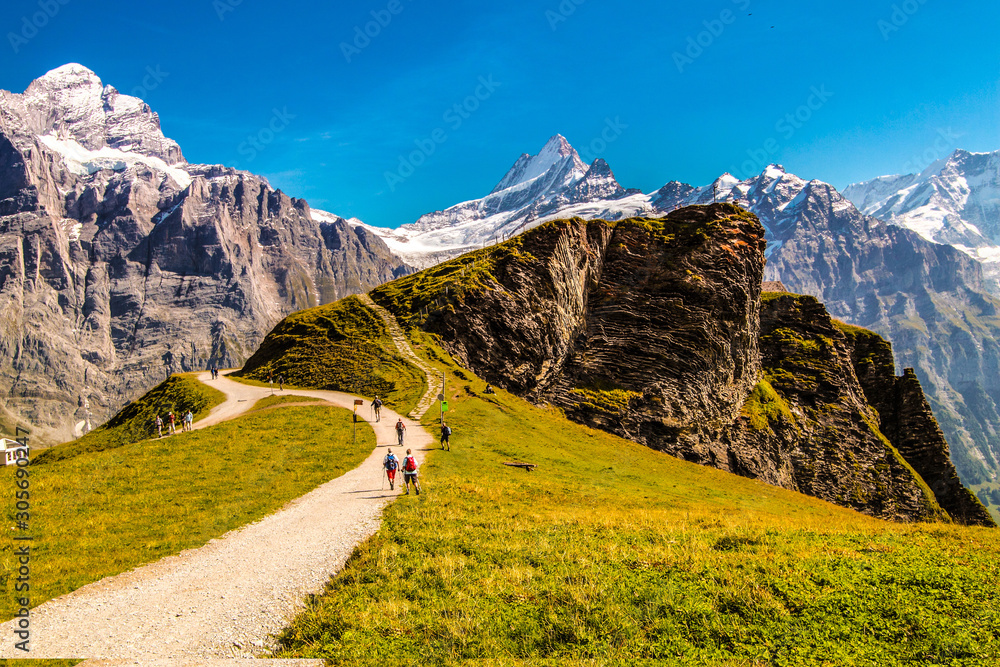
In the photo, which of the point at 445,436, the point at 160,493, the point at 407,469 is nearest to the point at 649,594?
the point at 407,469

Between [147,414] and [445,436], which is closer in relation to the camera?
[445,436]

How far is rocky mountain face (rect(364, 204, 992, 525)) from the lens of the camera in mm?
68812

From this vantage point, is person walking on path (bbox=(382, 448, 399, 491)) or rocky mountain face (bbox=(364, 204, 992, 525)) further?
rocky mountain face (bbox=(364, 204, 992, 525))

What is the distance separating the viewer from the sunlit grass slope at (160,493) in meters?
17.2

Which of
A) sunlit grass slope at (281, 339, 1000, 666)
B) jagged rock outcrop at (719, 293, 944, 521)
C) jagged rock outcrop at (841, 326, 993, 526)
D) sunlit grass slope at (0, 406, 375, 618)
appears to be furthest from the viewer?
jagged rock outcrop at (841, 326, 993, 526)

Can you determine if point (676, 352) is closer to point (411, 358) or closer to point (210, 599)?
point (411, 358)

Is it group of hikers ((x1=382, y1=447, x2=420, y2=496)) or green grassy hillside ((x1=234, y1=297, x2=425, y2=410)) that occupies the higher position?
green grassy hillside ((x1=234, y1=297, x2=425, y2=410))

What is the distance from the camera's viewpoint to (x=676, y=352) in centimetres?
7438

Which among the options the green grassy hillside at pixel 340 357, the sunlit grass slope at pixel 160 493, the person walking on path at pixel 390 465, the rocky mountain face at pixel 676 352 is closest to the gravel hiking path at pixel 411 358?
the green grassy hillside at pixel 340 357

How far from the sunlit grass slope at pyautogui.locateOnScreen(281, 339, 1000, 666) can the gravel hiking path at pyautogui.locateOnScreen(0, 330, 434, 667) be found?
1.17 meters

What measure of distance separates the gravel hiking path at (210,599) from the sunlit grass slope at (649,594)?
117 centimetres

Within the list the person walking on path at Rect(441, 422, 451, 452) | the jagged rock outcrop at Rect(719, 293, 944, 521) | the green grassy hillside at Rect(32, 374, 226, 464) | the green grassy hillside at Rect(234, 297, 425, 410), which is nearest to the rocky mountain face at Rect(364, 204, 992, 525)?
the jagged rock outcrop at Rect(719, 293, 944, 521)

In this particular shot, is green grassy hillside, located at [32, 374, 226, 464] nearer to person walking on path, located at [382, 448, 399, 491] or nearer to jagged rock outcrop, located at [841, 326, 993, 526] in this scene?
person walking on path, located at [382, 448, 399, 491]

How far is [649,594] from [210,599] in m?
12.8
